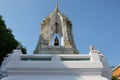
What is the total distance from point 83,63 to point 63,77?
0.94 metres

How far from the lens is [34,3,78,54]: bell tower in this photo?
13.3m

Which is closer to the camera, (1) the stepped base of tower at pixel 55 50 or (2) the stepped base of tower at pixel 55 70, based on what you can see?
(2) the stepped base of tower at pixel 55 70

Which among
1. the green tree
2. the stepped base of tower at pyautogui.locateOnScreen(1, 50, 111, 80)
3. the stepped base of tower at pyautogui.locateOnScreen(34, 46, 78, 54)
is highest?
the green tree

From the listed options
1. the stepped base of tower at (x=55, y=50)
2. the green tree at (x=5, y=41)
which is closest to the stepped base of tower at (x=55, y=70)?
the stepped base of tower at (x=55, y=50)

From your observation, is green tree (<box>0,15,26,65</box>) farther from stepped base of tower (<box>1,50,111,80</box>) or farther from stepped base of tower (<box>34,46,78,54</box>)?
stepped base of tower (<box>1,50,111,80</box>)

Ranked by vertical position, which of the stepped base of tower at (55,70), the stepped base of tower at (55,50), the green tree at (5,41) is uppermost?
the green tree at (5,41)

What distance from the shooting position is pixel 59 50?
13125 millimetres

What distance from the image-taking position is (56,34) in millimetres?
15688

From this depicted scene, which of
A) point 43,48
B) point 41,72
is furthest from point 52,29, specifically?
point 41,72

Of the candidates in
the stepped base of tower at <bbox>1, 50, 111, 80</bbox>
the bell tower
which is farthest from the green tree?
the stepped base of tower at <bbox>1, 50, 111, 80</bbox>

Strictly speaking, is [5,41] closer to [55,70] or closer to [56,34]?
[56,34]

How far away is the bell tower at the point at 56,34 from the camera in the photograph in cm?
1328

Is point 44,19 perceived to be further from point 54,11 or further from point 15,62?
point 15,62

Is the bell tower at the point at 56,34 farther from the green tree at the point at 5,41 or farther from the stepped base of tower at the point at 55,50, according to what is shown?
the green tree at the point at 5,41
